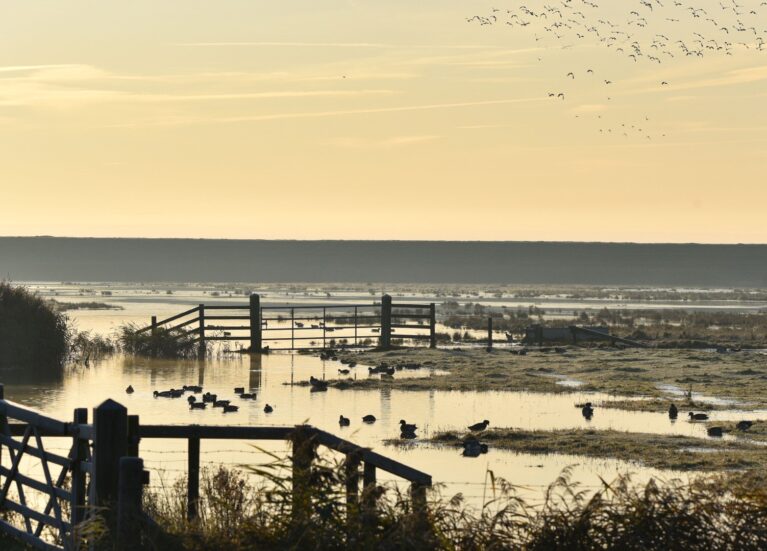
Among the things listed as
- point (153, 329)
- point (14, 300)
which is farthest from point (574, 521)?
point (153, 329)

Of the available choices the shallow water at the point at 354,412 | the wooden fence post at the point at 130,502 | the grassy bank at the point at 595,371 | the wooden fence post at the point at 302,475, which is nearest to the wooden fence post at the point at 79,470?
the wooden fence post at the point at 130,502

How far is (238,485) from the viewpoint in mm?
11875

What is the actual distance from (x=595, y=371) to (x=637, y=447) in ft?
55.9

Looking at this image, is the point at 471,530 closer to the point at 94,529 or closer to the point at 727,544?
the point at 727,544

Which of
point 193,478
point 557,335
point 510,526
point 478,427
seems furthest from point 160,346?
point 510,526

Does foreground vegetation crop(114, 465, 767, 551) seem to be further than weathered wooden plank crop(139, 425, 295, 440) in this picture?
No

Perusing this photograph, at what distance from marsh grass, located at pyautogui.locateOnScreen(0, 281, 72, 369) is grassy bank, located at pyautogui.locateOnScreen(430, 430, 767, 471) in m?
20.0

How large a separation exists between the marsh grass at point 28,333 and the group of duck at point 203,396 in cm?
863

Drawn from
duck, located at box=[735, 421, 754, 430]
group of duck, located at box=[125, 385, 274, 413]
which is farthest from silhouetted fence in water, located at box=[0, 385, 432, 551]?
group of duck, located at box=[125, 385, 274, 413]

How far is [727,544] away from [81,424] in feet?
18.1

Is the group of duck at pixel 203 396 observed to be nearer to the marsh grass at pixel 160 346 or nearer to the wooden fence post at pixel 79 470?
the marsh grass at pixel 160 346

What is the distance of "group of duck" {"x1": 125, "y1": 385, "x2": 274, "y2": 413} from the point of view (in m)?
29.6

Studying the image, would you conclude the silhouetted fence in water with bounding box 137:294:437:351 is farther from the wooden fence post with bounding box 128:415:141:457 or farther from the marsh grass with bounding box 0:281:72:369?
the wooden fence post with bounding box 128:415:141:457

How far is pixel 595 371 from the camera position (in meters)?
41.0
